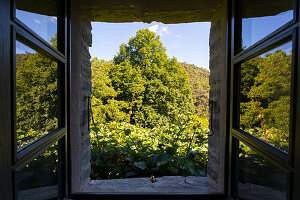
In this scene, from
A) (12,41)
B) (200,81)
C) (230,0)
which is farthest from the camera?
(200,81)

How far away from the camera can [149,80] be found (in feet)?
34.6

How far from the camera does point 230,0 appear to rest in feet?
3.20

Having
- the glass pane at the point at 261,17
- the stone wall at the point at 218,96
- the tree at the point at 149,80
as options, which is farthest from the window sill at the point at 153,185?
the tree at the point at 149,80

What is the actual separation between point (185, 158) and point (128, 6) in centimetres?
142

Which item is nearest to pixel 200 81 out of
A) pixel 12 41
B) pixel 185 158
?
pixel 185 158

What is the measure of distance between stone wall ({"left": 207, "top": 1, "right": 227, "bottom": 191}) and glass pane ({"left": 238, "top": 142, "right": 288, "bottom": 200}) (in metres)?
0.18

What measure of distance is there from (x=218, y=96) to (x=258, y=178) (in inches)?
22.4

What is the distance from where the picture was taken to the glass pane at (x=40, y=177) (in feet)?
1.92

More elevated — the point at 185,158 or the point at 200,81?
the point at 200,81

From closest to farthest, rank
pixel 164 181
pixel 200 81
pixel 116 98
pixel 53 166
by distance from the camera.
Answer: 1. pixel 53 166
2. pixel 164 181
3. pixel 116 98
4. pixel 200 81

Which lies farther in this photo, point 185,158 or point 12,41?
point 185,158

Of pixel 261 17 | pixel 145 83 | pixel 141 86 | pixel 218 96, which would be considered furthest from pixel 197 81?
pixel 261 17

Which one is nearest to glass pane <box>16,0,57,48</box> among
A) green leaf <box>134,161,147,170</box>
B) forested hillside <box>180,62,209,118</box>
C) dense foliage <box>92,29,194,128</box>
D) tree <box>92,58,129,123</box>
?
green leaf <box>134,161,147,170</box>

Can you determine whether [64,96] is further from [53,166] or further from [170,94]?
[170,94]
